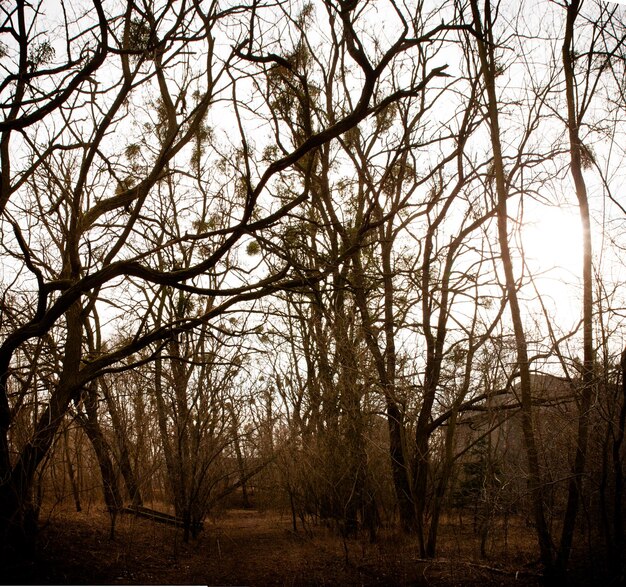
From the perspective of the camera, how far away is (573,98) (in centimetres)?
570

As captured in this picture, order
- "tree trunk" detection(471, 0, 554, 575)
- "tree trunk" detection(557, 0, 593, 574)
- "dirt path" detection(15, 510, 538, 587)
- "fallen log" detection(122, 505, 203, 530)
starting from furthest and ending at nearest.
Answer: "fallen log" detection(122, 505, 203, 530)
"dirt path" detection(15, 510, 538, 587)
"tree trunk" detection(471, 0, 554, 575)
"tree trunk" detection(557, 0, 593, 574)

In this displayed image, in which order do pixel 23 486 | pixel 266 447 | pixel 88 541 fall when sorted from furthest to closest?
pixel 266 447, pixel 88 541, pixel 23 486

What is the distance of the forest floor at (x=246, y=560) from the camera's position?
5344 millimetres

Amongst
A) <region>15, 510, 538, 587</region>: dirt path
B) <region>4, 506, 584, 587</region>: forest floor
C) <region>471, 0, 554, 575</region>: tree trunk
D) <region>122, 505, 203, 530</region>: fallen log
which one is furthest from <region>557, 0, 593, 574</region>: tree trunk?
<region>122, 505, 203, 530</region>: fallen log

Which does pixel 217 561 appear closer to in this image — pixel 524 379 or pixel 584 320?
pixel 524 379

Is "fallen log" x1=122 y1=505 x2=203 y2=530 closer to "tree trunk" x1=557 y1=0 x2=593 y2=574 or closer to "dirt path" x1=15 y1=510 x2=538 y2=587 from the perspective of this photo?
"dirt path" x1=15 y1=510 x2=538 y2=587

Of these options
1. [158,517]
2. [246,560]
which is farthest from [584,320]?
[158,517]

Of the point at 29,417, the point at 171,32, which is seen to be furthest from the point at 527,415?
the point at 29,417

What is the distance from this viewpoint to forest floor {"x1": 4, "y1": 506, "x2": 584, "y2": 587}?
210 inches

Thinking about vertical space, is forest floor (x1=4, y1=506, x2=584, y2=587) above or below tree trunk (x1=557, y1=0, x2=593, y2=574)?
below

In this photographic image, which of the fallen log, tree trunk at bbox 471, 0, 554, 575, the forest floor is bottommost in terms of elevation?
the forest floor

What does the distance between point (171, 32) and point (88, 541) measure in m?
5.57

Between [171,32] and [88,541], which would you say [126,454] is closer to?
[88,541]

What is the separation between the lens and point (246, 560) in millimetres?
6504
